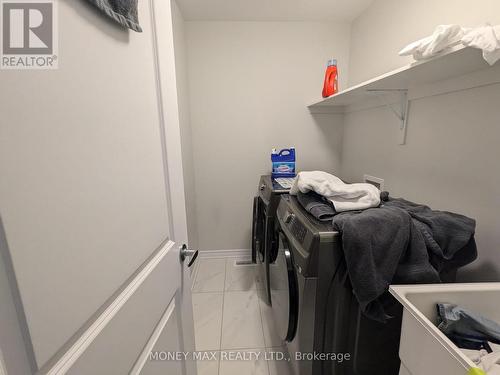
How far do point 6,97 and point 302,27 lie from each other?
9.02ft

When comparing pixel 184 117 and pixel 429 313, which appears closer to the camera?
pixel 429 313

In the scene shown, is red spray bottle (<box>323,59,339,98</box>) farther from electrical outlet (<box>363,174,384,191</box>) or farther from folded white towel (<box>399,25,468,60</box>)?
folded white towel (<box>399,25,468,60</box>)

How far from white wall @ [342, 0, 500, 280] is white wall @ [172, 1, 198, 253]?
1734 mm

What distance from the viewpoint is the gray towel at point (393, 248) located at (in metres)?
0.90

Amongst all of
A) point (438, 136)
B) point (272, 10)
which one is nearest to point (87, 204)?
point (438, 136)

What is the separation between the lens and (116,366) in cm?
57

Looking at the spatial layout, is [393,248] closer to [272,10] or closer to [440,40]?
[440,40]

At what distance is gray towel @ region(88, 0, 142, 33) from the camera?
0.52m

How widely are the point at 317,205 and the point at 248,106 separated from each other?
1757 millimetres

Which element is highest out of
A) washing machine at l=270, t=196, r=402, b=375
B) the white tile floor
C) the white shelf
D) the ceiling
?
the ceiling

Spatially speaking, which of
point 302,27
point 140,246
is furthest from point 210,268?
point 302,27

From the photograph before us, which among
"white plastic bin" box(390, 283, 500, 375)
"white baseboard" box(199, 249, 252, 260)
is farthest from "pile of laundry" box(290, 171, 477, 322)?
"white baseboard" box(199, 249, 252, 260)

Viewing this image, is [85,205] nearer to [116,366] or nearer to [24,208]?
[24,208]

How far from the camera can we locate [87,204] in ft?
1.61
